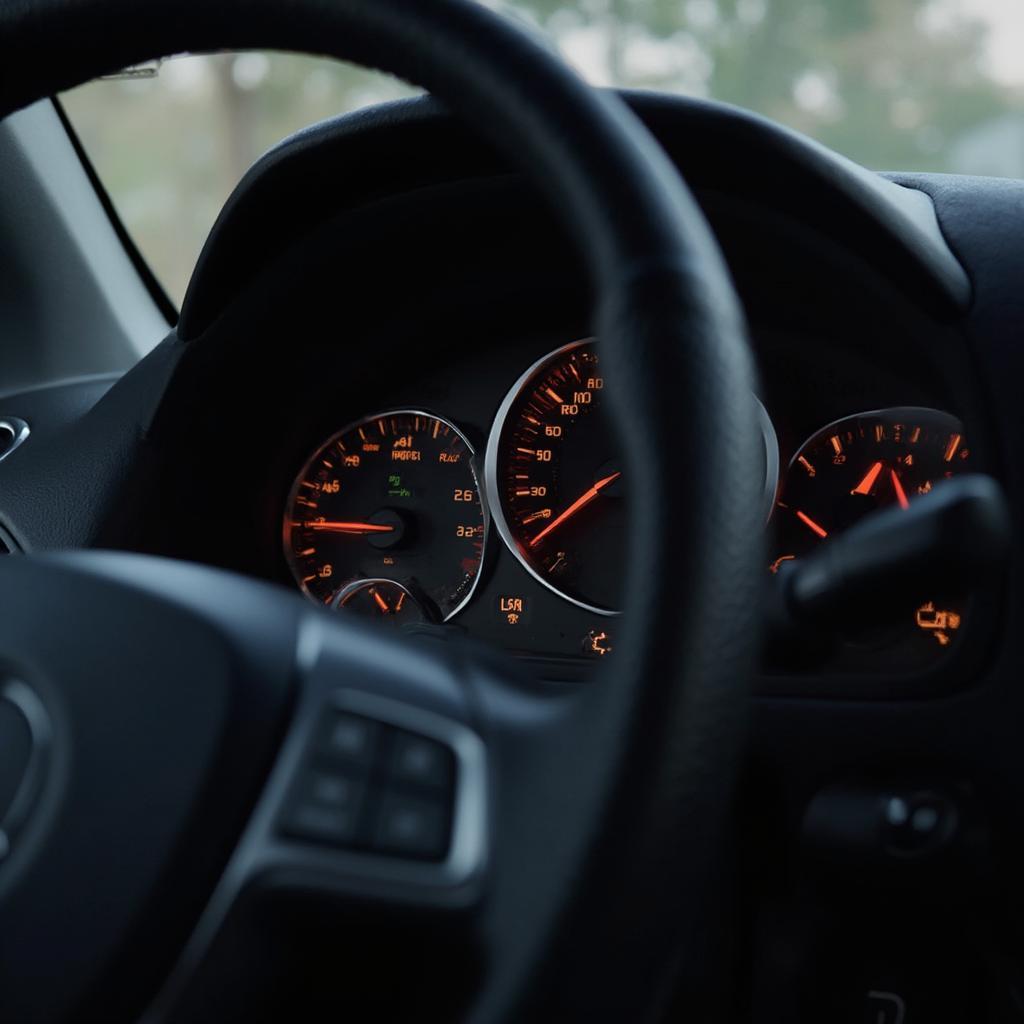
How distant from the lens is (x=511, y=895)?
2.22 feet

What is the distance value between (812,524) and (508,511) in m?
0.40

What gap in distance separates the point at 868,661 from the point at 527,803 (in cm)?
94

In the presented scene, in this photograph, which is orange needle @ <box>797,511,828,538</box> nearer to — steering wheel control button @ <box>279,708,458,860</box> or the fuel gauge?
the fuel gauge

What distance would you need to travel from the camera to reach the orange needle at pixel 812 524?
163cm

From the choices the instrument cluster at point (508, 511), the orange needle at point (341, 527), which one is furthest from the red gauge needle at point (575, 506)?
the orange needle at point (341, 527)

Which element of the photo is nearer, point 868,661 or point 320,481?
point 868,661

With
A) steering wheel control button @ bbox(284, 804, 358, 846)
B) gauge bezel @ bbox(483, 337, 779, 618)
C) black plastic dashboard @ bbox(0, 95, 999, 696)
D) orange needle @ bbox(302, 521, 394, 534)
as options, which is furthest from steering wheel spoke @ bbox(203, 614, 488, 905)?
orange needle @ bbox(302, 521, 394, 534)

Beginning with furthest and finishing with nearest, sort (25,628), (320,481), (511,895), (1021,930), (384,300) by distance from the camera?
1. (320,481)
2. (384,300)
3. (1021,930)
4. (25,628)
5. (511,895)

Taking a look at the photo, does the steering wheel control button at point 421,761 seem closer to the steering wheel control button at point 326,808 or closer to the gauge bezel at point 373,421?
the steering wheel control button at point 326,808

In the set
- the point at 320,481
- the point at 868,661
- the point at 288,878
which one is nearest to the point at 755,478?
the point at 288,878

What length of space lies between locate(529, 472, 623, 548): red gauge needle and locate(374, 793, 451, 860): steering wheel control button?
1089 millimetres

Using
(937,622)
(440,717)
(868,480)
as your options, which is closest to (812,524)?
(868,480)

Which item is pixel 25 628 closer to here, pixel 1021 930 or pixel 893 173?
pixel 1021 930

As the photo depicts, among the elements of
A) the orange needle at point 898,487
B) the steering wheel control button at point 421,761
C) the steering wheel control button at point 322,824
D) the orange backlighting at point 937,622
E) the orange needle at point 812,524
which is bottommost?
the steering wheel control button at point 322,824
